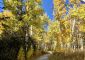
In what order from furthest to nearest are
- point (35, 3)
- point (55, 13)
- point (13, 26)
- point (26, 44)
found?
1. point (55, 13)
2. point (35, 3)
3. point (13, 26)
4. point (26, 44)

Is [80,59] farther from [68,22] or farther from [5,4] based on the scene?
[68,22]

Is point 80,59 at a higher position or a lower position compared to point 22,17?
lower

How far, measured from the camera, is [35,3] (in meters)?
31.2

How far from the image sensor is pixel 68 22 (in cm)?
4250

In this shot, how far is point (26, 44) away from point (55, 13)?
24.5m

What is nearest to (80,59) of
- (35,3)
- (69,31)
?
(35,3)

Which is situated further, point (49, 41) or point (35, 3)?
point (49, 41)

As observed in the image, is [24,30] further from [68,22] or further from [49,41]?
[49,41]

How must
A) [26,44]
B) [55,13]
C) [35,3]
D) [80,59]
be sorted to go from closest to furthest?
[80,59]
[26,44]
[35,3]
[55,13]

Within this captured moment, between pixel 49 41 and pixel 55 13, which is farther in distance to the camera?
pixel 49 41

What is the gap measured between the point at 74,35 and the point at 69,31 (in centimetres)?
175

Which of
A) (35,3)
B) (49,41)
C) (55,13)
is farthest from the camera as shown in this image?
(49,41)

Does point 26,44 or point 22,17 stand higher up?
point 22,17

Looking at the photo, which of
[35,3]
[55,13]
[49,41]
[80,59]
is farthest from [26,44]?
[49,41]
